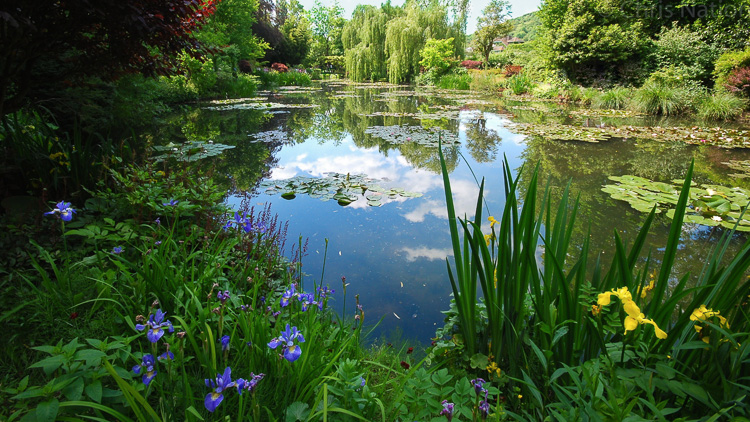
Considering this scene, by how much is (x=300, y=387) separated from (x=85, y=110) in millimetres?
4509

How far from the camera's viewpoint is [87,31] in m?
2.19

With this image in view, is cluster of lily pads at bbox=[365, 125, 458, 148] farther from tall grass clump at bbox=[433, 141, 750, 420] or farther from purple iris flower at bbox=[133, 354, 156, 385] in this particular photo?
purple iris flower at bbox=[133, 354, 156, 385]

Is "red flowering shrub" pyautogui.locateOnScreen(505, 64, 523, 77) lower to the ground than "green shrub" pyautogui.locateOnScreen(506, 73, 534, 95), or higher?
higher

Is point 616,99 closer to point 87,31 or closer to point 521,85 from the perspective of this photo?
point 521,85

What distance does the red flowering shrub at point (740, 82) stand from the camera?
8180mm

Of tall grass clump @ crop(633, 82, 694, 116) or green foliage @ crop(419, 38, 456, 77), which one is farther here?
green foliage @ crop(419, 38, 456, 77)

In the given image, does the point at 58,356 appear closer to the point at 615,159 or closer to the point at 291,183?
the point at 291,183

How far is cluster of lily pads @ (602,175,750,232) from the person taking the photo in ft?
9.27

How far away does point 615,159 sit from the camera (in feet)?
16.0

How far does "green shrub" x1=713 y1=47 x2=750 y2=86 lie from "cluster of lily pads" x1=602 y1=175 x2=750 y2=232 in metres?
8.37

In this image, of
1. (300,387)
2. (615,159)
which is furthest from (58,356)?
(615,159)

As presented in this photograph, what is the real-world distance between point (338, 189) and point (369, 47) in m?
17.4

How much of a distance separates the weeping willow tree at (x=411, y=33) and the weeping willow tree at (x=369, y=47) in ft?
2.22

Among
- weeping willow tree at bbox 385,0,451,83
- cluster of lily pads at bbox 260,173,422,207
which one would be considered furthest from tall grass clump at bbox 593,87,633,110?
weeping willow tree at bbox 385,0,451,83
